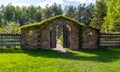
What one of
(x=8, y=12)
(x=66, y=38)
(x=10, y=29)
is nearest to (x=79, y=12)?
(x=8, y=12)

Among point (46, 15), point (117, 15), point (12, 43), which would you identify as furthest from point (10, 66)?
point (46, 15)

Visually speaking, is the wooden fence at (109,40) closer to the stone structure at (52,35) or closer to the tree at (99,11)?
the stone structure at (52,35)

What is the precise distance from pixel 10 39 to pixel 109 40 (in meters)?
8.62

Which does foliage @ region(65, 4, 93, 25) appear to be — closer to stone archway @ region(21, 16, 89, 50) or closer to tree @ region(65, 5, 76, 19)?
tree @ region(65, 5, 76, 19)

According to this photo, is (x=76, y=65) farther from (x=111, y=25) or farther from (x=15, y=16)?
(x=15, y=16)

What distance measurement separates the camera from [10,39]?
2572cm

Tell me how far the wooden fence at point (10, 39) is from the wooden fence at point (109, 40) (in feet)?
23.6

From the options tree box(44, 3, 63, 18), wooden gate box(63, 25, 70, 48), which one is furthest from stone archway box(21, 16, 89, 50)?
tree box(44, 3, 63, 18)

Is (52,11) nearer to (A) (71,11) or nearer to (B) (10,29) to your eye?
(A) (71,11)

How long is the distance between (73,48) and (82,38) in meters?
1.17

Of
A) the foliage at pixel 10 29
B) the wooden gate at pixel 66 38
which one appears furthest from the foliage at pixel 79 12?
the wooden gate at pixel 66 38

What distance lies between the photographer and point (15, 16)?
98938 millimetres

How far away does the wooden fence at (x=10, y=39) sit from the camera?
25.6 m

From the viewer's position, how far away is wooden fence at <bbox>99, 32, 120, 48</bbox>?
27.2 meters
